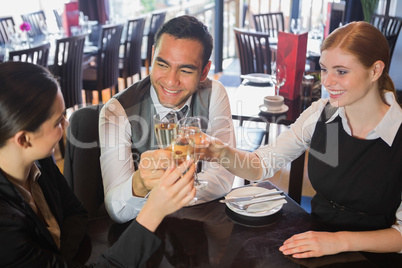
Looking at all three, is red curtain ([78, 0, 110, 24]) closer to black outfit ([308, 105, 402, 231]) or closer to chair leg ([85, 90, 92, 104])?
chair leg ([85, 90, 92, 104])

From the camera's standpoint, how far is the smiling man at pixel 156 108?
5.45 feet

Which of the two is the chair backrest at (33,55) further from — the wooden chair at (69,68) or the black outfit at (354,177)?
the black outfit at (354,177)

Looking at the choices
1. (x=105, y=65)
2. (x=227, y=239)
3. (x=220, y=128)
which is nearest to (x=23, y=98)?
(x=227, y=239)

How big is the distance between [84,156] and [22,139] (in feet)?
1.77

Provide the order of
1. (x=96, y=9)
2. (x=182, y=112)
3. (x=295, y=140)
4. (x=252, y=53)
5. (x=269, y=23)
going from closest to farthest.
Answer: (x=295, y=140)
(x=182, y=112)
(x=252, y=53)
(x=269, y=23)
(x=96, y=9)

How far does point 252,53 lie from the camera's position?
13.6 feet

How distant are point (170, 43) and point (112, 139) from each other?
48cm

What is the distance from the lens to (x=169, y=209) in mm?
1146

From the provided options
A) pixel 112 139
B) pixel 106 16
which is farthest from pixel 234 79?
pixel 112 139

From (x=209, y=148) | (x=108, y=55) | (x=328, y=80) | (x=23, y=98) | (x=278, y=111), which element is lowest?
(x=108, y=55)

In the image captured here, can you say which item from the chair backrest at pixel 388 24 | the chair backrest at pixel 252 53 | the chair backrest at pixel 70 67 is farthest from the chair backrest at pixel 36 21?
the chair backrest at pixel 388 24

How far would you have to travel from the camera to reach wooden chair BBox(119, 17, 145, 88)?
4.96 metres

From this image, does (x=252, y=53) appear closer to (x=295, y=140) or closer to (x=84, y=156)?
(x=295, y=140)

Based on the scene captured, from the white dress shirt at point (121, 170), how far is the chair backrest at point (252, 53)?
7.43 ft
